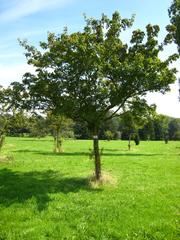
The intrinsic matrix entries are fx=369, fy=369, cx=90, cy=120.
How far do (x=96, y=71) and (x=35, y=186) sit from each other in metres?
6.76

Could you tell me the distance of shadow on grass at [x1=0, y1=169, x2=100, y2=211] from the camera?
54.2 feet

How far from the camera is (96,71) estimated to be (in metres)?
18.9

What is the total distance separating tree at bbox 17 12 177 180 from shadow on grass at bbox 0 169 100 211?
1.90m

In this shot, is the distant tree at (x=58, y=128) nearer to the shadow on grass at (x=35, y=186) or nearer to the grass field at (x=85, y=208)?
the shadow on grass at (x=35, y=186)

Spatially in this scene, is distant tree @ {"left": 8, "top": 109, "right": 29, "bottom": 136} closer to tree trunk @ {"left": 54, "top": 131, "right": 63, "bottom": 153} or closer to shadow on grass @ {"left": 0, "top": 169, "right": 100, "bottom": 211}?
shadow on grass @ {"left": 0, "top": 169, "right": 100, "bottom": 211}

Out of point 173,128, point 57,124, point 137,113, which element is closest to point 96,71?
point 137,113

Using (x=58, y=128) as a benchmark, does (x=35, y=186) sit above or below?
below

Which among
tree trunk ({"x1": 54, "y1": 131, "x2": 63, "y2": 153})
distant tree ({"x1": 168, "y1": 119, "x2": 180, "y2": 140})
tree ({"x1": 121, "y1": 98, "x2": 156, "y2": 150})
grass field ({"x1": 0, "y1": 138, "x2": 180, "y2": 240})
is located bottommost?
grass field ({"x1": 0, "y1": 138, "x2": 180, "y2": 240})

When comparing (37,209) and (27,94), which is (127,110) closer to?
(27,94)

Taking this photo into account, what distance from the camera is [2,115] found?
110 feet

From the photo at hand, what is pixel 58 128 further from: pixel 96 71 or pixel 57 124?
pixel 96 71

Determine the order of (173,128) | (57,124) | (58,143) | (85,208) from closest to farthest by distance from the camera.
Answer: (85,208) → (57,124) → (58,143) → (173,128)

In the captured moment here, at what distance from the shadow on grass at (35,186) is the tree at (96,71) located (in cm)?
190

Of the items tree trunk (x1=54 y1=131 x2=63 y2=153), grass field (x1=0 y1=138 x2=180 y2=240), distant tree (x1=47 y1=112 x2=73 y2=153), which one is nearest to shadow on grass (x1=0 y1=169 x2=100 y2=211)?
grass field (x1=0 y1=138 x2=180 y2=240)
